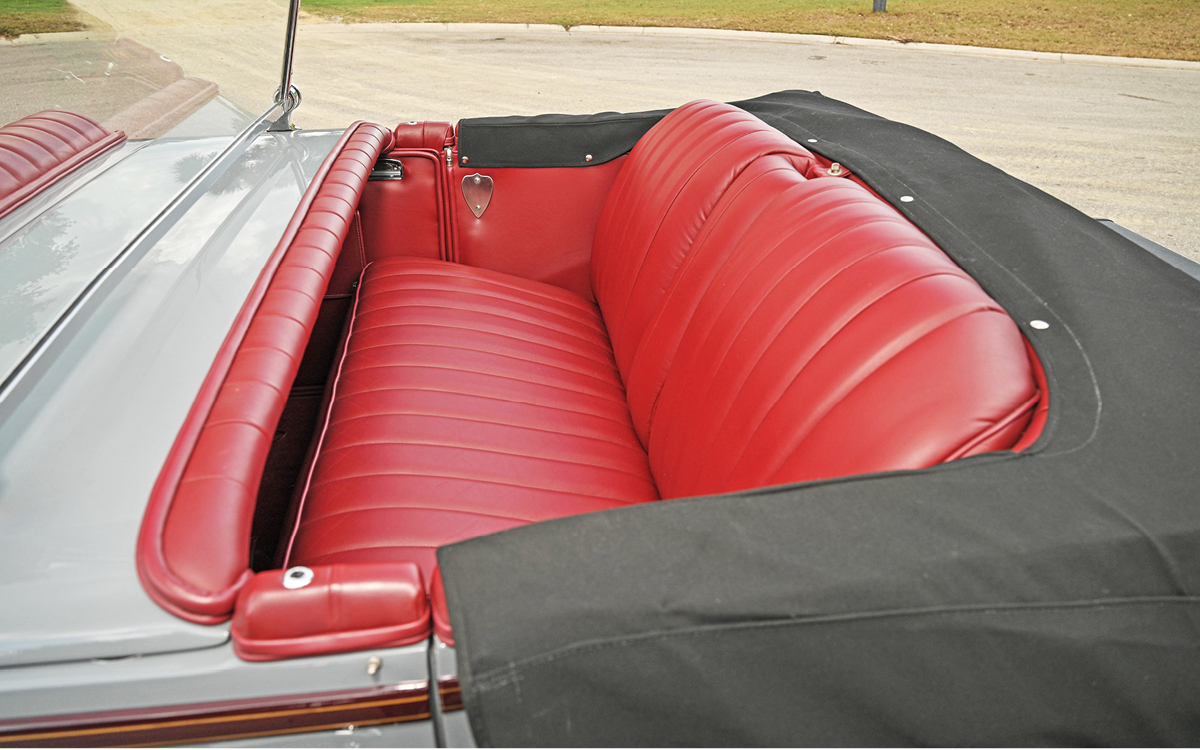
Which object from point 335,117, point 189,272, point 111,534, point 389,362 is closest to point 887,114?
point 335,117

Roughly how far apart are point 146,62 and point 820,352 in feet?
5.44

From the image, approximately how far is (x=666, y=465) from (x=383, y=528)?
0.51 meters

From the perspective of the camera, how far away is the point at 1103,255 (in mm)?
1238

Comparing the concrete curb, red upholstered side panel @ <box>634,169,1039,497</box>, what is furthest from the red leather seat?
the concrete curb

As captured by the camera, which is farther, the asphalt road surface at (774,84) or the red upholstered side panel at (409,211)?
the asphalt road surface at (774,84)

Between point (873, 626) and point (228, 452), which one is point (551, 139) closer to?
point (228, 452)

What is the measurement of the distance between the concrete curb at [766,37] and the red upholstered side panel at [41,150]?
9.05 metres

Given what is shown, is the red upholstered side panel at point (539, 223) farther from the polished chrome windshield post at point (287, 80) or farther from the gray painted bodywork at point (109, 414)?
the gray painted bodywork at point (109, 414)

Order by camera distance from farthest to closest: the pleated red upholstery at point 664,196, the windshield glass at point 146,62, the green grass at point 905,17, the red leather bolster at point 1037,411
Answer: the green grass at point 905,17, the pleated red upholstery at point 664,196, the windshield glass at point 146,62, the red leather bolster at point 1037,411

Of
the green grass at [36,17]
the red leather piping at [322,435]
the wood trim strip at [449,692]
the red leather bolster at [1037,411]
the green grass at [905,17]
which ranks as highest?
the green grass at [905,17]

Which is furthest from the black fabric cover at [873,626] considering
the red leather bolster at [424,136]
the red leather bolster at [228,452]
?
the red leather bolster at [424,136]

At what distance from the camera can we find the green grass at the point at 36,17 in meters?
1.31

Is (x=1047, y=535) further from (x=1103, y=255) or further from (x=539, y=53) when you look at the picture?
(x=539, y=53)

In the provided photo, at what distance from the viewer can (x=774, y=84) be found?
23.6 ft
